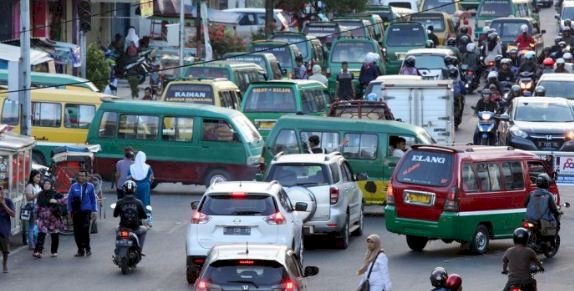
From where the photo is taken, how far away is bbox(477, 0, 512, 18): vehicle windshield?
220 ft

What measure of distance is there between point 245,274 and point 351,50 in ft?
113

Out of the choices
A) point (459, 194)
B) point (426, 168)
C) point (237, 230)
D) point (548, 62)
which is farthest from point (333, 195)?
point (548, 62)

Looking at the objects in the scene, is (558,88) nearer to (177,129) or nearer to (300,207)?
(177,129)

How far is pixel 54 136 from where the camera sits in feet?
122

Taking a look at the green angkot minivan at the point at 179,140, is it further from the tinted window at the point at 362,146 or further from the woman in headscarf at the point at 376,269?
the woman in headscarf at the point at 376,269

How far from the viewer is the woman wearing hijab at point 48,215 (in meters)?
26.8

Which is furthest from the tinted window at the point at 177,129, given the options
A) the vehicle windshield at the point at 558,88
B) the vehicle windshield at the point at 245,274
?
the vehicle windshield at the point at 245,274

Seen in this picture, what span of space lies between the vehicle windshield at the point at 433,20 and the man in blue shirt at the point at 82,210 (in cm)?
3639

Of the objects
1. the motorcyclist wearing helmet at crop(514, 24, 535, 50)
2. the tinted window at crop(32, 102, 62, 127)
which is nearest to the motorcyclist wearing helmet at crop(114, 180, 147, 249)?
the tinted window at crop(32, 102, 62, 127)

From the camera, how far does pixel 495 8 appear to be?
6731 centimetres

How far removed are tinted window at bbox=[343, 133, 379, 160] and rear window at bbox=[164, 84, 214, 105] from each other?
828 centimetres

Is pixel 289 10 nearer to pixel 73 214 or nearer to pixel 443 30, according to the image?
pixel 443 30

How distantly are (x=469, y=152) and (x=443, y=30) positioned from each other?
36417 mm

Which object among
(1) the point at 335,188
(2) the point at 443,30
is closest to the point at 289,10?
(2) the point at 443,30
